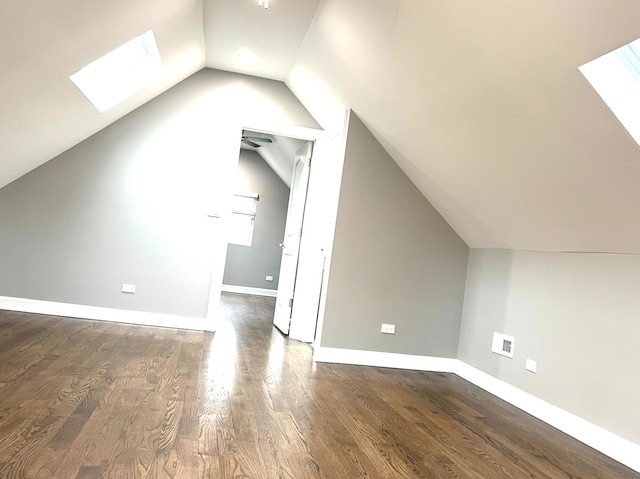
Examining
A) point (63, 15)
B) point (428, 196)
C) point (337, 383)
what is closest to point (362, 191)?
point (428, 196)

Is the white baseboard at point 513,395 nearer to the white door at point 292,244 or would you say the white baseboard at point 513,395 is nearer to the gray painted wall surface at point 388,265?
the gray painted wall surface at point 388,265

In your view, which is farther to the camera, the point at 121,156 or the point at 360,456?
the point at 121,156

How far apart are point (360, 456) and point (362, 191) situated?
8.54ft

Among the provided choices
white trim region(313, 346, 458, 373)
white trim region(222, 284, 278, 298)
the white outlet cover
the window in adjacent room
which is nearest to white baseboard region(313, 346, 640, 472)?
white trim region(313, 346, 458, 373)

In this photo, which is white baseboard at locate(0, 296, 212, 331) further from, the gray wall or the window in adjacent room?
the window in adjacent room

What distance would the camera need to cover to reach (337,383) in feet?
11.9

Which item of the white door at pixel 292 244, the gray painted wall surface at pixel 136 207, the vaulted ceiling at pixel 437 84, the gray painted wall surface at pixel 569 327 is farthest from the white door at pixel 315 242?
the gray painted wall surface at pixel 569 327

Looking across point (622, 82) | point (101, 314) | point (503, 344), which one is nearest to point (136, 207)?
point (101, 314)

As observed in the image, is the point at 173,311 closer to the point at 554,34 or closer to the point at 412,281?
the point at 412,281

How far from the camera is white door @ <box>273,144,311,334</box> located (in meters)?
5.61

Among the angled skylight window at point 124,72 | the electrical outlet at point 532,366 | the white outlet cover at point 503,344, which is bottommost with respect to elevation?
the electrical outlet at point 532,366

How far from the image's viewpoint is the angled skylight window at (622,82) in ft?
7.47

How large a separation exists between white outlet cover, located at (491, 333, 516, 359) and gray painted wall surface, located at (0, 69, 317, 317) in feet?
9.01

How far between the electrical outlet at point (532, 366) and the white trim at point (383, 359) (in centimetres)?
102
